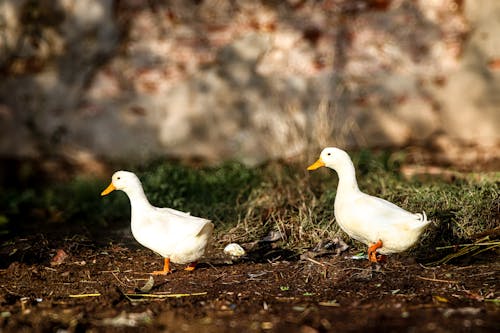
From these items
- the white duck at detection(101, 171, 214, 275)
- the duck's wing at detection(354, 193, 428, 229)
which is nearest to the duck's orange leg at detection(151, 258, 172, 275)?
the white duck at detection(101, 171, 214, 275)

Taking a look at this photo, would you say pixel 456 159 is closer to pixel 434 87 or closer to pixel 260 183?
pixel 434 87

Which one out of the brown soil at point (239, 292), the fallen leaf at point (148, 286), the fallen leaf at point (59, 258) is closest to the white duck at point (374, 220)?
the brown soil at point (239, 292)

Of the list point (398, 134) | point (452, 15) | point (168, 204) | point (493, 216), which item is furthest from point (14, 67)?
point (493, 216)

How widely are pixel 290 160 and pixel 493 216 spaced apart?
2.19 meters

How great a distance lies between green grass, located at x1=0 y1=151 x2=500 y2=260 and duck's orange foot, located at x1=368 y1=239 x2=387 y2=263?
56 centimetres

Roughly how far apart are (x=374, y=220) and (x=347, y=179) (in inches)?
18.2

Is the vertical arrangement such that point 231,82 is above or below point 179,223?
above

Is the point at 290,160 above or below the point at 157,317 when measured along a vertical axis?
above

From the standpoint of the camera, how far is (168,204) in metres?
6.23

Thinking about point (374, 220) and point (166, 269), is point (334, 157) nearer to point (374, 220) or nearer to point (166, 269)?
point (374, 220)

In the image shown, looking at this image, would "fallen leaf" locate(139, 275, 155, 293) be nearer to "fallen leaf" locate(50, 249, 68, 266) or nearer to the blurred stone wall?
"fallen leaf" locate(50, 249, 68, 266)

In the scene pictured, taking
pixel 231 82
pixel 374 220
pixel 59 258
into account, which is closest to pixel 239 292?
pixel 374 220

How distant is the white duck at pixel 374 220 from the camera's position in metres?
4.09

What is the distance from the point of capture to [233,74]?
26.7ft
